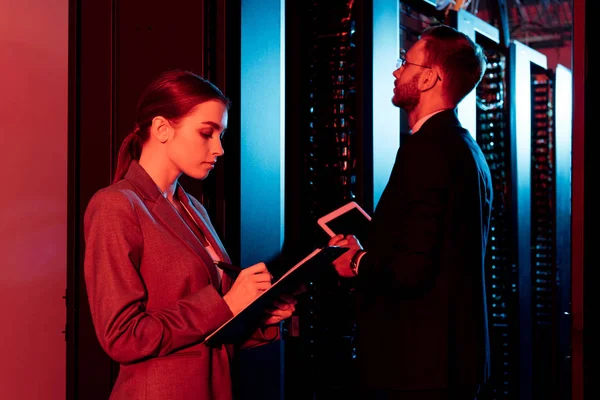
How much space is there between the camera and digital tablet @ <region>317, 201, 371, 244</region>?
2.26 metres

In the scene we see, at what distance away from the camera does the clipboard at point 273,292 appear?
145 cm

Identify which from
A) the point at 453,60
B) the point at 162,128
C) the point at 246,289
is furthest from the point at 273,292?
the point at 453,60

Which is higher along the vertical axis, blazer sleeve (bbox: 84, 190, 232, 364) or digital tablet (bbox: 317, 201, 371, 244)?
digital tablet (bbox: 317, 201, 371, 244)

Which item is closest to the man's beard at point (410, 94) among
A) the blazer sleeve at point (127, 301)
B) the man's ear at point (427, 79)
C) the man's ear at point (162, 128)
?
the man's ear at point (427, 79)

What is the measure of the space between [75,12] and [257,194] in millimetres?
798

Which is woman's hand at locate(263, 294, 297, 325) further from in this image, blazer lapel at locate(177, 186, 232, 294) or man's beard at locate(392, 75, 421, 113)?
man's beard at locate(392, 75, 421, 113)

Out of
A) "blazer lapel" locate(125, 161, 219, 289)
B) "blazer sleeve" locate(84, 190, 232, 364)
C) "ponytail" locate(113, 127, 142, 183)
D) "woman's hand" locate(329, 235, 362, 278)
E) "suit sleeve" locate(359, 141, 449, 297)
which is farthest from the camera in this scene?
"woman's hand" locate(329, 235, 362, 278)

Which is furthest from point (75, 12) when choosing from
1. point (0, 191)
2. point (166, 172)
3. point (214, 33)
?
point (166, 172)

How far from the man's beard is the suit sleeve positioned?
0.92ft

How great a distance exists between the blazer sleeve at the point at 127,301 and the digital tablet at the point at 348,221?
80 centimetres

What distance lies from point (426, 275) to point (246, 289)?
0.60m

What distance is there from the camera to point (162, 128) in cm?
164

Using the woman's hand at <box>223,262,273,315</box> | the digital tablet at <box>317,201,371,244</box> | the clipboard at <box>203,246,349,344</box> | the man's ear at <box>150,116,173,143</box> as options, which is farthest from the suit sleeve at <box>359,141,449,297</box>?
the man's ear at <box>150,116,173,143</box>

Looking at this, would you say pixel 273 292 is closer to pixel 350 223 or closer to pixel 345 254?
pixel 345 254
